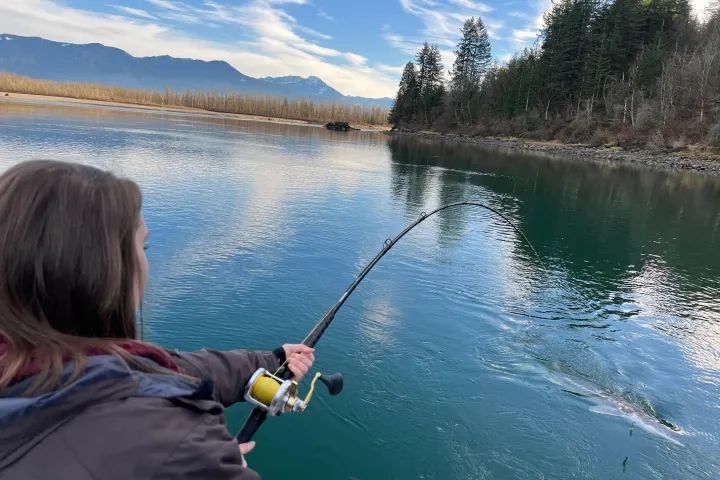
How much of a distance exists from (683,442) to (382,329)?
4.00m

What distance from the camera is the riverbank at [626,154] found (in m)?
37.9

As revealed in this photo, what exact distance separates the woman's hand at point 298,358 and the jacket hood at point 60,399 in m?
1.30

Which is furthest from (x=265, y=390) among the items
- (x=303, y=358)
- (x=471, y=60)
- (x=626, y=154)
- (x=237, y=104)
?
(x=237, y=104)

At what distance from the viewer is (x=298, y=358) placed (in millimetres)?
2557

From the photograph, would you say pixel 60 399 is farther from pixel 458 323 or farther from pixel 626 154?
pixel 626 154

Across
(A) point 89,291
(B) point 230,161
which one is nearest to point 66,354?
(A) point 89,291

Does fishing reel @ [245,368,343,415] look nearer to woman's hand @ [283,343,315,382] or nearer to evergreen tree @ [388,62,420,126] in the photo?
woman's hand @ [283,343,315,382]

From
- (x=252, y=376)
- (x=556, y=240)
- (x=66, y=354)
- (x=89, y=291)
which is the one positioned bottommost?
(x=556, y=240)

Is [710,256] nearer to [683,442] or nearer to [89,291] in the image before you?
[683,442]

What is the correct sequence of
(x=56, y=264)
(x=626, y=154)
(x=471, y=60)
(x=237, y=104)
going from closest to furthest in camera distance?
(x=56, y=264) < (x=626, y=154) < (x=471, y=60) < (x=237, y=104)

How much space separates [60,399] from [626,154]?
2010 inches

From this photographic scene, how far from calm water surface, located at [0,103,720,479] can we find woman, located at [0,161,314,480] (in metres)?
3.90

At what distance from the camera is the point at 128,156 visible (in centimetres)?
2131

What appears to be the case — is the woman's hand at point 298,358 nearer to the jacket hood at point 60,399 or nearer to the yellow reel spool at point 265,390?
the yellow reel spool at point 265,390
